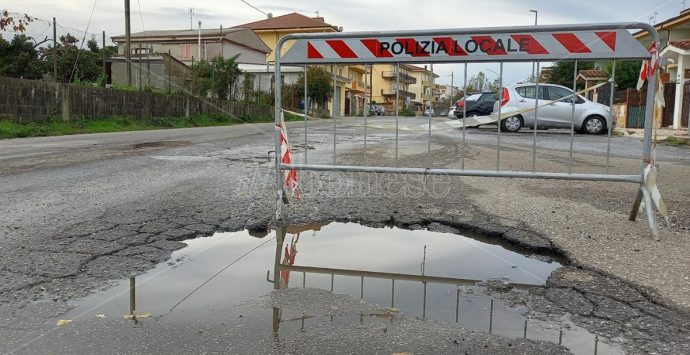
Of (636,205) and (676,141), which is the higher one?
(676,141)

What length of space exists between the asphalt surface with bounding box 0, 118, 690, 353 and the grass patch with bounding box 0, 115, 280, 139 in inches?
245

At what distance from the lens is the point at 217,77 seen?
3606 centimetres

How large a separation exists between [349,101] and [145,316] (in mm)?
60790

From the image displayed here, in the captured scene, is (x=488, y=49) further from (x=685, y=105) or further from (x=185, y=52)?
(x=185, y=52)

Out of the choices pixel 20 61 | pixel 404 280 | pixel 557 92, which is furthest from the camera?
pixel 20 61

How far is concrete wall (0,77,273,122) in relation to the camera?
728 inches

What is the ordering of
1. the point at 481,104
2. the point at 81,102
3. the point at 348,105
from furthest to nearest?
1. the point at 348,105
2. the point at 81,102
3. the point at 481,104

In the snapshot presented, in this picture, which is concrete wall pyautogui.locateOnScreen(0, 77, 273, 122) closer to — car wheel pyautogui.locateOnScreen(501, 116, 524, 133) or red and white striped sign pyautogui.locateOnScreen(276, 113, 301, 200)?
car wheel pyautogui.locateOnScreen(501, 116, 524, 133)

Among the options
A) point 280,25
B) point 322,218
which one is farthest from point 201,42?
point 322,218

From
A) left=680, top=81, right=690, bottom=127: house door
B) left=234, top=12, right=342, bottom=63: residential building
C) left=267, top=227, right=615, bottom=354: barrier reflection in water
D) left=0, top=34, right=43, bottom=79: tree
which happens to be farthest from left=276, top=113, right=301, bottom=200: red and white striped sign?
left=234, top=12, right=342, bottom=63: residential building

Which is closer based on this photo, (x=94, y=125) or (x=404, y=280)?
(x=404, y=280)

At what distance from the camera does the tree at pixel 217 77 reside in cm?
3484

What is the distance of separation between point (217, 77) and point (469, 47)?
33070 mm

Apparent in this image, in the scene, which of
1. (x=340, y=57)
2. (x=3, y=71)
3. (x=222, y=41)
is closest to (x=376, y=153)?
(x=340, y=57)
